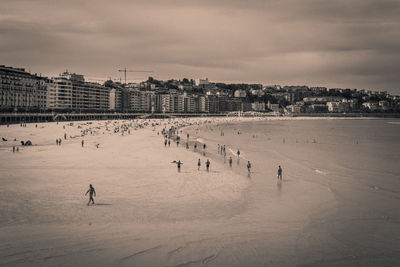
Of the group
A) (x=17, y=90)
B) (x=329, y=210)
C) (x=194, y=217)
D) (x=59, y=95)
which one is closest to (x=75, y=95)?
(x=59, y=95)

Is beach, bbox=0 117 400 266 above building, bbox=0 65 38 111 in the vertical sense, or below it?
below

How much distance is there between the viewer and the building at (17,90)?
296ft

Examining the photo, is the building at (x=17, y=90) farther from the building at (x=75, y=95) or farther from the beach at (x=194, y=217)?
the beach at (x=194, y=217)

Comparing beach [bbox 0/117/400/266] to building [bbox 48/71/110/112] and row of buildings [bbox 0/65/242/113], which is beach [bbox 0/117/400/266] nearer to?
row of buildings [bbox 0/65/242/113]

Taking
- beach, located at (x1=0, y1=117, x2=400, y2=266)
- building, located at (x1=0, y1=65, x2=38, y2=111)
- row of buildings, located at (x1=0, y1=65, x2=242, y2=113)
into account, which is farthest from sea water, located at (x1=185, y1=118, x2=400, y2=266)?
building, located at (x1=0, y1=65, x2=38, y2=111)

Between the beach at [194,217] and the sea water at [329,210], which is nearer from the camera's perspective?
the beach at [194,217]

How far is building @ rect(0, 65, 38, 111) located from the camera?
296 ft

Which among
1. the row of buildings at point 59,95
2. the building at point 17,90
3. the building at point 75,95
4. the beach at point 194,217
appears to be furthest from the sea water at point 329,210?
the building at point 75,95

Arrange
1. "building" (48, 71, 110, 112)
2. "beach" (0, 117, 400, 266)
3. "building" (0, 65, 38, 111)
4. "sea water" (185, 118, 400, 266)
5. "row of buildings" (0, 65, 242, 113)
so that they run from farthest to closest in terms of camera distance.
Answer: "building" (48, 71, 110, 112) → "row of buildings" (0, 65, 242, 113) → "building" (0, 65, 38, 111) → "sea water" (185, 118, 400, 266) → "beach" (0, 117, 400, 266)

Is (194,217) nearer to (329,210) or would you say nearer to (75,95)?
(329,210)

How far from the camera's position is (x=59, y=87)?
117m

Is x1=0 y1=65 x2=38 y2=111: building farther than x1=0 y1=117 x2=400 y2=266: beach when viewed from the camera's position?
Yes

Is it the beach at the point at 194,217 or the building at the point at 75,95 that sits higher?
the building at the point at 75,95

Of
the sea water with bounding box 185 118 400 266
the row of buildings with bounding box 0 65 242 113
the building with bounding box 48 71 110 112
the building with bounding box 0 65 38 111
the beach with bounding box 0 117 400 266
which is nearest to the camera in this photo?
the beach with bounding box 0 117 400 266
